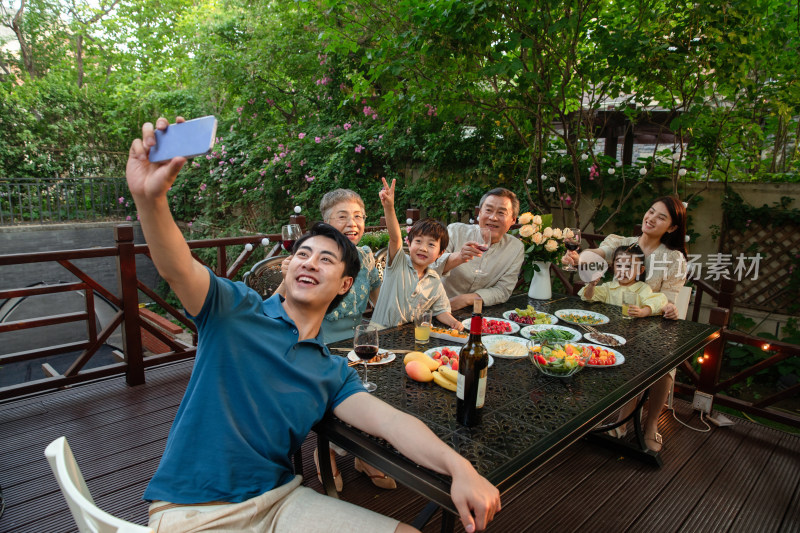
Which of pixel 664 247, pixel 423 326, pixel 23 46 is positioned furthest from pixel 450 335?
pixel 23 46

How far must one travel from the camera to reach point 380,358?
1.81 metres

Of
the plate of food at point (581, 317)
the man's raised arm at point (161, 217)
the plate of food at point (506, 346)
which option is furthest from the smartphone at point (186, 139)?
the plate of food at point (581, 317)

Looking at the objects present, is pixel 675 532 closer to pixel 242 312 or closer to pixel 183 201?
pixel 242 312

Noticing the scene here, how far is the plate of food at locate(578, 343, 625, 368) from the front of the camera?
186 cm

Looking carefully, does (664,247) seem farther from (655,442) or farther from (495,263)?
(655,442)

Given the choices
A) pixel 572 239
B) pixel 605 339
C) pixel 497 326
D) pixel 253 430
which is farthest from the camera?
pixel 572 239

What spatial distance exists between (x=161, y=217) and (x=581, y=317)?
2257mm

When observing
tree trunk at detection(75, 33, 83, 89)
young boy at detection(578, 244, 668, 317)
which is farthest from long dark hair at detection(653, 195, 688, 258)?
tree trunk at detection(75, 33, 83, 89)

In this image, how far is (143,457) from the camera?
235cm

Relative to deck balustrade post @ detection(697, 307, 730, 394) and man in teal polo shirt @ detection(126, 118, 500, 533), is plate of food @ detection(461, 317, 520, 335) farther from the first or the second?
deck balustrade post @ detection(697, 307, 730, 394)

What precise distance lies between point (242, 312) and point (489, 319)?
1460 mm

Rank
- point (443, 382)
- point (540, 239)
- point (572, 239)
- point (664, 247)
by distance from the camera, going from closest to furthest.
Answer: point (443, 382) < point (572, 239) < point (540, 239) < point (664, 247)

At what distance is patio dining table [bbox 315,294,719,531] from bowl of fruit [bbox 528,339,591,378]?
1.5 inches

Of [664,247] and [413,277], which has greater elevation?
[664,247]
